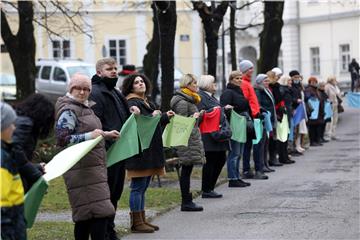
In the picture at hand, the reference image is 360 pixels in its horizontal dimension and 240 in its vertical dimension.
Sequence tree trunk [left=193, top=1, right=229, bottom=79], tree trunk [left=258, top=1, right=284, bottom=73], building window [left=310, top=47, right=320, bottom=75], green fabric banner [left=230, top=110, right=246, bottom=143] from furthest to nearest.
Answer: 1. building window [left=310, top=47, right=320, bottom=75]
2. tree trunk [left=258, top=1, right=284, bottom=73]
3. tree trunk [left=193, top=1, right=229, bottom=79]
4. green fabric banner [left=230, top=110, right=246, bottom=143]

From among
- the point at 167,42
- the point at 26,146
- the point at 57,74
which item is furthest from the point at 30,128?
the point at 57,74

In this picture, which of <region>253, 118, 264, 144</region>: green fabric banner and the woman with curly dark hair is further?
<region>253, 118, 264, 144</region>: green fabric banner

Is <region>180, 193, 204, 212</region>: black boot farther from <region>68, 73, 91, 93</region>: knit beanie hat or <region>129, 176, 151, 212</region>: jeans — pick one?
<region>68, 73, 91, 93</region>: knit beanie hat

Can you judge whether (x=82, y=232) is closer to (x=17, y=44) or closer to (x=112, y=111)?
(x=112, y=111)

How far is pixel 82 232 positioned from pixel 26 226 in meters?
1.98

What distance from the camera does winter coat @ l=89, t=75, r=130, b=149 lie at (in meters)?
8.64

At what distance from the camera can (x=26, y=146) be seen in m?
5.97

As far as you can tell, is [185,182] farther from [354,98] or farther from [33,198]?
[354,98]

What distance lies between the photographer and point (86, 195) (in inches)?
296

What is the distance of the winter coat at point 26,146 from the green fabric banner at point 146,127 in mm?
3486

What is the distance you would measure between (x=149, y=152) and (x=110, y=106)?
1.40 m

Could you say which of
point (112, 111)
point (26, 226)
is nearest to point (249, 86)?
point (112, 111)

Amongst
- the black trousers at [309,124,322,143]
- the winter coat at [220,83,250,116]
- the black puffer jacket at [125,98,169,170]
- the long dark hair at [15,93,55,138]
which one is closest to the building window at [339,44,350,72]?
the black trousers at [309,124,322,143]

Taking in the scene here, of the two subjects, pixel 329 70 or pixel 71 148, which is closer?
pixel 71 148
